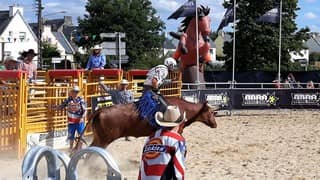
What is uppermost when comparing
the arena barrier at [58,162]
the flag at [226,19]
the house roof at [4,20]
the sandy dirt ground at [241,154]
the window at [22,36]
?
the house roof at [4,20]

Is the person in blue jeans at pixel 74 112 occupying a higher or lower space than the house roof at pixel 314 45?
lower

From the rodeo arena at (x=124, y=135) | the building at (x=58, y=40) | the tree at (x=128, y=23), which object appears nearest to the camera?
the rodeo arena at (x=124, y=135)

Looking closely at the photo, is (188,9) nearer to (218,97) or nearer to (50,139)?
(218,97)

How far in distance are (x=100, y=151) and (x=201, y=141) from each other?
8.94 meters

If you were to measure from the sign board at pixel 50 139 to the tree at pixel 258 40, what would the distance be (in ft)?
149

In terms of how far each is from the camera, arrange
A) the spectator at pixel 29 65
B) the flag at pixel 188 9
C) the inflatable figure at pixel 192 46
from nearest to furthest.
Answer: the spectator at pixel 29 65 < the inflatable figure at pixel 192 46 < the flag at pixel 188 9

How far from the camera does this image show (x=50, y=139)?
13062 mm

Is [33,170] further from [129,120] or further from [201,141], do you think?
[201,141]

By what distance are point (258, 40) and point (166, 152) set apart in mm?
53811

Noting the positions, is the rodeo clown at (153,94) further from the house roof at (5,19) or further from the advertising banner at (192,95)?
the house roof at (5,19)

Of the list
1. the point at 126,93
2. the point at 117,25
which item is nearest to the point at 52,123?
the point at 126,93

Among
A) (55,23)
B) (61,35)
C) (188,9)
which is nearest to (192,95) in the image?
(188,9)

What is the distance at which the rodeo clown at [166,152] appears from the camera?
5.16m

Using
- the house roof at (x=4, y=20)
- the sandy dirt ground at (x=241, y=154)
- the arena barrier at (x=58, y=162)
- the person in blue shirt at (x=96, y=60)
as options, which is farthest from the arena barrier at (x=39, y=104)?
the house roof at (x=4, y=20)
